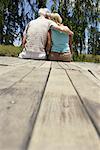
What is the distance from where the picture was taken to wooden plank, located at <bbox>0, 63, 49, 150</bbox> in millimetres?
1008

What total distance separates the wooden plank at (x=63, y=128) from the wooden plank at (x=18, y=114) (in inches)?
0.9

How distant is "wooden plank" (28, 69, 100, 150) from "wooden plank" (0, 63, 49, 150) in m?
0.02

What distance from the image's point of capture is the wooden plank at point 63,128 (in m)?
1.00

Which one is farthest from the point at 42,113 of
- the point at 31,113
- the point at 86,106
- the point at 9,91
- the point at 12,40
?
the point at 12,40

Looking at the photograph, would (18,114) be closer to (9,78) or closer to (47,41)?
(9,78)

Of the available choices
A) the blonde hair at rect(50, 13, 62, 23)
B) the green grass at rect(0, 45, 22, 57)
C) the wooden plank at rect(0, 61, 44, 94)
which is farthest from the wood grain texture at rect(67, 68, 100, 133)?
the green grass at rect(0, 45, 22, 57)

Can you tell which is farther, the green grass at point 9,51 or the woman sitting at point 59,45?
the green grass at point 9,51

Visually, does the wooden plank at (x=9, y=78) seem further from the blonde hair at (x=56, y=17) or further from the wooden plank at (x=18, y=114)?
the blonde hair at (x=56, y=17)

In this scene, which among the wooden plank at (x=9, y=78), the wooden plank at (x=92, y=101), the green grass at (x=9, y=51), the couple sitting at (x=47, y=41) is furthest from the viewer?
the green grass at (x=9, y=51)

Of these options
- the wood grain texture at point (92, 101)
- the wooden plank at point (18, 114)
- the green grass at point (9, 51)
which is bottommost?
the green grass at point (9, 51)

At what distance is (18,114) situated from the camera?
1.33 metres

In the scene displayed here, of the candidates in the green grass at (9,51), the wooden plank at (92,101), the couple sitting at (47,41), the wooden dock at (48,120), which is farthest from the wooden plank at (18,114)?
the green grass at (9,51)

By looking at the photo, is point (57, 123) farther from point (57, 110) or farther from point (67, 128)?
point (57, 110)

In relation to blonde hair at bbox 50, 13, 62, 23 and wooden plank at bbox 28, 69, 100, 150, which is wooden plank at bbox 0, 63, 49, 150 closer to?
wooden plank at bbox 28, 69, 100, 150
